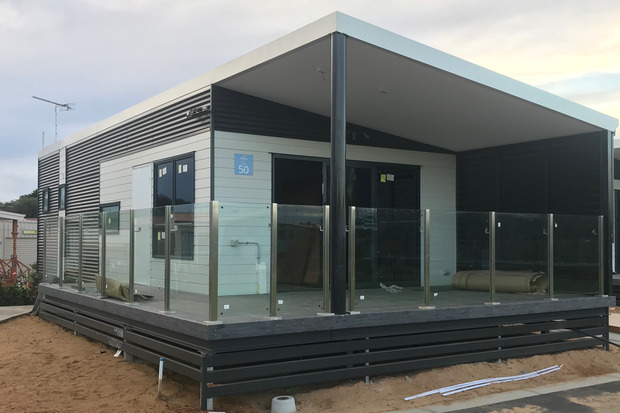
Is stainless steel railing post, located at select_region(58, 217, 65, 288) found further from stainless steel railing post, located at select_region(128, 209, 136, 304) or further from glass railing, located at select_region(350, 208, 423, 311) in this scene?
glass railing, located at select_region(350, 208, 423, 311)

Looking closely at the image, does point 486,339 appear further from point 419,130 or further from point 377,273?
point 419,130

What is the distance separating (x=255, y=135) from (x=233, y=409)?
457cm

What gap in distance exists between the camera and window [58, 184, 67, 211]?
47.7 feet

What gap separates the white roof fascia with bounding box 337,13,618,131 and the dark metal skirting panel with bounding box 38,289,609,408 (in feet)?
9.93

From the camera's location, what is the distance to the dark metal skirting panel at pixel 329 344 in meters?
5.25

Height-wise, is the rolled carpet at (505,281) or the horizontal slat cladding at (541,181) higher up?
the horizontal slat cladding at (541,181)

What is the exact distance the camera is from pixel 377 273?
20.4ft

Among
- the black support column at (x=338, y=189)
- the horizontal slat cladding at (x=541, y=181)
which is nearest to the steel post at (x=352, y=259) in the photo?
the black support column at (x=338, y=189)

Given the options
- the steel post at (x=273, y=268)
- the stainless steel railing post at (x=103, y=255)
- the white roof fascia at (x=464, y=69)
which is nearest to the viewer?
the steel post at (x=273, y=268)

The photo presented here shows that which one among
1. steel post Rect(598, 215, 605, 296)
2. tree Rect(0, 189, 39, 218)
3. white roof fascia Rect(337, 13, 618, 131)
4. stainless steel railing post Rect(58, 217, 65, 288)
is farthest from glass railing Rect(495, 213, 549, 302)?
tree Rect(0, 189, 39, 218)

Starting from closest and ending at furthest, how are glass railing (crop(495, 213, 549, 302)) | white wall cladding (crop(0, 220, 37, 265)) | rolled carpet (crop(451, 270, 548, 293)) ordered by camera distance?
rolled carpet (crop(451, 270, 548, 293))
glass railing (crop(495, 213, 549, 302))
white wall cladding (crop(0, 220, 37, 265))

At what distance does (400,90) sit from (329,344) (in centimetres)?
397

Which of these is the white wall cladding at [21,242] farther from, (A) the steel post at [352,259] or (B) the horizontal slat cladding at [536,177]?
(A) the steel post at [352,259]

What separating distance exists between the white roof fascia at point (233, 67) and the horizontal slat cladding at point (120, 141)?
0.43ft
